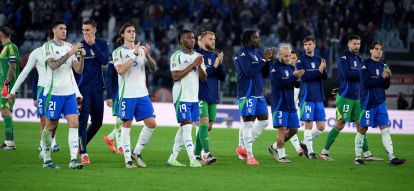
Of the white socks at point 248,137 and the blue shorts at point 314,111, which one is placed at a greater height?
the blue shorts at point 314,111

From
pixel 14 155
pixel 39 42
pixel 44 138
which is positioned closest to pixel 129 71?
pixel 44 138

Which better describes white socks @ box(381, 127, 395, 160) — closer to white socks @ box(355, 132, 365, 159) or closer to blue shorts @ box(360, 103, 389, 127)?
blue shorts @ box(360, 103, 389, 127)

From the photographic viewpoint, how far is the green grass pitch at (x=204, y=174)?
1255cm

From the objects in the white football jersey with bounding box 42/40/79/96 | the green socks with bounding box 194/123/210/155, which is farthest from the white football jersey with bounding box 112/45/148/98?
the green socks with bounding box 194/123/210/155

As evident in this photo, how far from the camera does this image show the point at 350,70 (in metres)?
17.5

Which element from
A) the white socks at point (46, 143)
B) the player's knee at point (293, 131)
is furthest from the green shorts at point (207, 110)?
the white socks at point (46, 143)

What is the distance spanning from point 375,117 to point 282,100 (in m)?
1.92

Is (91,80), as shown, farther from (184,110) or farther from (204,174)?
(204,174)

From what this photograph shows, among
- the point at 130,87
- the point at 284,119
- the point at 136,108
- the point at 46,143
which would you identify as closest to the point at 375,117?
the point at 284,119

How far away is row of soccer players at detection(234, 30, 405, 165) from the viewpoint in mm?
16391

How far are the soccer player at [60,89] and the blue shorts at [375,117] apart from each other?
226 inches

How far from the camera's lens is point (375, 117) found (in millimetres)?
16672

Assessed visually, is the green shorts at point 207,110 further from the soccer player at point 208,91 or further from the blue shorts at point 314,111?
the blue shorts at point 314,111

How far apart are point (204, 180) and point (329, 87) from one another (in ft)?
64.5
